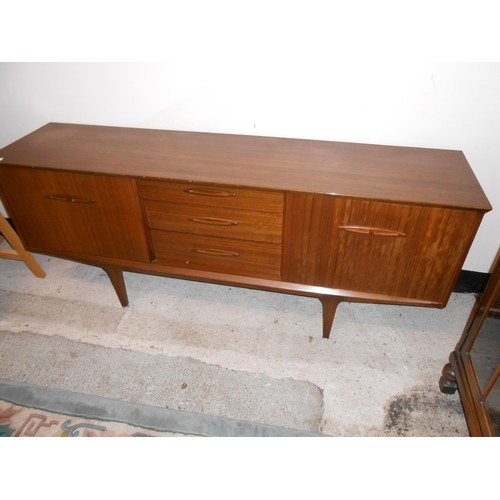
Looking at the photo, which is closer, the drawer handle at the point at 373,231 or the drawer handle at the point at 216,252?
the drawer handle at the point at 373,231

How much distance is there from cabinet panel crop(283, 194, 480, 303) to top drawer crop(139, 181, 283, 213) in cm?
8

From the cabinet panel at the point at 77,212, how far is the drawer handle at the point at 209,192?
240mm

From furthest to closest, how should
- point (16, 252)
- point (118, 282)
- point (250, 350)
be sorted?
point (16, 252) → point (118, 282) → point (250, 350)

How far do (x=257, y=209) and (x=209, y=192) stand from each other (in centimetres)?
19

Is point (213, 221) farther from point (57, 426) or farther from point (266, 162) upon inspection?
point (57, 426)

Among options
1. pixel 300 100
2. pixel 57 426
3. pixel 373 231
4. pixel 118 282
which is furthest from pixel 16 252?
pixel 373 231

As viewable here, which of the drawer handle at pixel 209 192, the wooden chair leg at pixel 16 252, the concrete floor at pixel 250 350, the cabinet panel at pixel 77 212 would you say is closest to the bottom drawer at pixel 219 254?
the cabinet panel at pixel 77 212

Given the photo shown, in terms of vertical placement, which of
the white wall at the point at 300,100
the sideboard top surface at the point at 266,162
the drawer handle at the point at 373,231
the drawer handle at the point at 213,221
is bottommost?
→ the drawer handle at the point at 213,221

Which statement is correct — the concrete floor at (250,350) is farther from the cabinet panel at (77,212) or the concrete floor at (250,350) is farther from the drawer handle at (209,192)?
the drawer handle at (209,192)

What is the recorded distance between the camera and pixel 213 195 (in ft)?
4.63

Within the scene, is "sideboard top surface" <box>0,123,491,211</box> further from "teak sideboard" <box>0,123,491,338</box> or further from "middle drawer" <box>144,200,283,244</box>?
"middle drawer" <box>144,200,283,244</box>

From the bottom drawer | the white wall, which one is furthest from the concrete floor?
the white wall

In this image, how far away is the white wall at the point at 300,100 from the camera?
151 centimetres

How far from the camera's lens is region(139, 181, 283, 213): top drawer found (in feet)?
4.48
